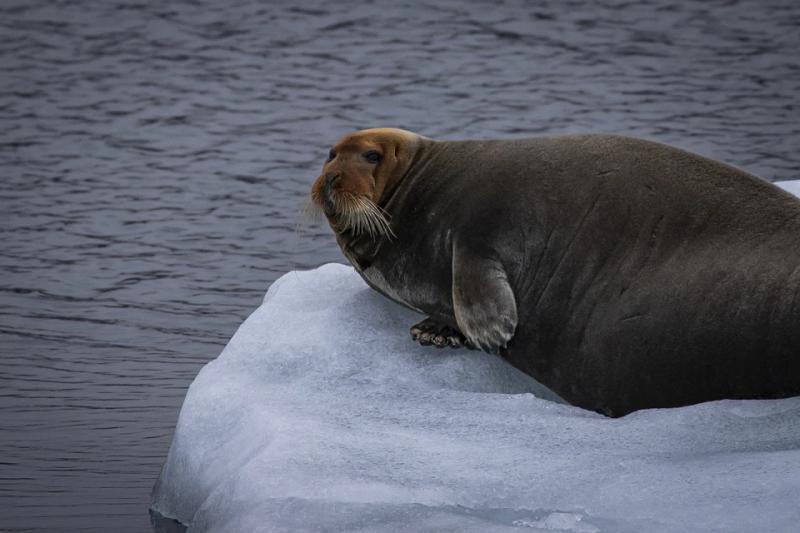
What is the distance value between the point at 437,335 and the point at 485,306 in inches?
13.9

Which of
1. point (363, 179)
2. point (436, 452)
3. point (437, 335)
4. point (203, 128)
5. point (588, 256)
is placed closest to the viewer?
point (436, 452)

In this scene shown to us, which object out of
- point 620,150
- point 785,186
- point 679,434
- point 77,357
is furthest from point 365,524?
point 77,357

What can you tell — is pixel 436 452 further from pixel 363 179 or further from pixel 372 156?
pixel 372 156

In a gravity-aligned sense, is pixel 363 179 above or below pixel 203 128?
above

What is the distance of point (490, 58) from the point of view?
1596cm

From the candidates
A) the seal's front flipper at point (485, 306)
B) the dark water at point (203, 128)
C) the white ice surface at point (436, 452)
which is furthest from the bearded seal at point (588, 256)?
the dark water at point (203, 128)

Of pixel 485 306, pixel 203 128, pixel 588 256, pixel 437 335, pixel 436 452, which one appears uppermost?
pixel 588 256

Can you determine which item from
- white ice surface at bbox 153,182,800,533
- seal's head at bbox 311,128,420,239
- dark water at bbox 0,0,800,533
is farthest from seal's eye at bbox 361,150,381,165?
dark water at bbox 0,0,800,533

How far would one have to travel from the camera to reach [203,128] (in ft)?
44.5

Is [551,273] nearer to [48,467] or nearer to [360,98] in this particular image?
[48,467]

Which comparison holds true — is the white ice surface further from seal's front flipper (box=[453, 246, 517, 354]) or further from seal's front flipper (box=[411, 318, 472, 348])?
seal's front flipper (box=[453, 246, 517, 354])

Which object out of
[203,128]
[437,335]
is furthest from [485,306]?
[203,128]

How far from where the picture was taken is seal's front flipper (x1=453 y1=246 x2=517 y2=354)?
18.5ft

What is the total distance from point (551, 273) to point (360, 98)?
8.69 metres
